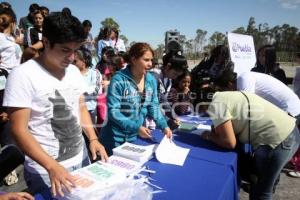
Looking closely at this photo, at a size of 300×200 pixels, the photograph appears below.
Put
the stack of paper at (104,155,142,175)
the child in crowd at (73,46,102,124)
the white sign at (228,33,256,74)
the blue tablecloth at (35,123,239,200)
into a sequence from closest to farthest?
the blue tablecloth at (35,123,239,200)
the stack of paper at (104,155,142,175)
the child in crowd at (73,46,102,124)
the white sign at (228,33,256,74)

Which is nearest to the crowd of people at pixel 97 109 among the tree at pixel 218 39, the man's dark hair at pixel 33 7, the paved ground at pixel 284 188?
the paved ground at pixel 284 188

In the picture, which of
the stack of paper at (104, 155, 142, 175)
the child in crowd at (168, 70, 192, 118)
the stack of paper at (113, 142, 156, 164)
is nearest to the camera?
the stack of paper at (104, 155, 142, 175)

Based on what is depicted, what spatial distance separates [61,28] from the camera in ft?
3.91

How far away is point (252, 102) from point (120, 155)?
97cm

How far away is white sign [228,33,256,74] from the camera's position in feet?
14.8

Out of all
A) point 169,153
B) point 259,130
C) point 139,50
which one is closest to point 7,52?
point 139,50

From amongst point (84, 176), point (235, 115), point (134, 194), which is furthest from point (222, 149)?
point (84, 176)

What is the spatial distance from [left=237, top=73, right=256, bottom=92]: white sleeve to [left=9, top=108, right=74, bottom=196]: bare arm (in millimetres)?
1803

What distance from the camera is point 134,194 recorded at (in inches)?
48.4

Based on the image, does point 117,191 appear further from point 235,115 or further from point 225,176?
point 235,115

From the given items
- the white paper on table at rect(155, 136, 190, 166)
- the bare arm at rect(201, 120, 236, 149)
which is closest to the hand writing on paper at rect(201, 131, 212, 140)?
the bare arm at rect(201, 120, 236, 149)

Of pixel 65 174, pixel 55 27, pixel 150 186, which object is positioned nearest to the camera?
pixel 65 174

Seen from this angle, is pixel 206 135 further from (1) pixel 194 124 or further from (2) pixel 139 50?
(2) pixel 139 50

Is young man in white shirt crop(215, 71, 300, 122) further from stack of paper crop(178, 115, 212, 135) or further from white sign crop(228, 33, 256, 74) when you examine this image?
white sign crop(228, 33, 256, 74)
